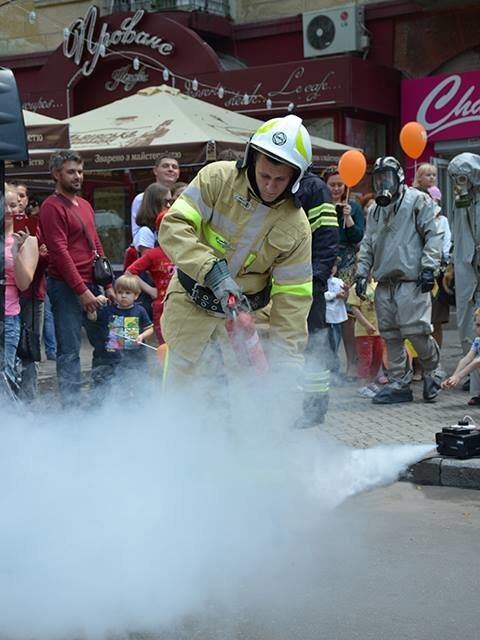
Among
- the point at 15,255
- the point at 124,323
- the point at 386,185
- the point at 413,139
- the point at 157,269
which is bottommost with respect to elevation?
the point at 124,323

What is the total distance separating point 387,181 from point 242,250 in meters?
3.56

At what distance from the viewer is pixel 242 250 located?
14.8 feet

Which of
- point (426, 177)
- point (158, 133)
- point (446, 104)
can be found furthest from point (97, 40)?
point (426, 177)

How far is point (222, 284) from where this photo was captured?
13.7 ft

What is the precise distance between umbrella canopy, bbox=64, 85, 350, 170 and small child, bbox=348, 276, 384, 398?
2376 millimetres

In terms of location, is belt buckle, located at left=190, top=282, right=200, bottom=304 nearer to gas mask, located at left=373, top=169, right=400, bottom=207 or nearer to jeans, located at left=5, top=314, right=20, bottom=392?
jeans, located at left=5, top=314, right=20, bottom=392

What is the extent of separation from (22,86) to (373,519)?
15.6 m

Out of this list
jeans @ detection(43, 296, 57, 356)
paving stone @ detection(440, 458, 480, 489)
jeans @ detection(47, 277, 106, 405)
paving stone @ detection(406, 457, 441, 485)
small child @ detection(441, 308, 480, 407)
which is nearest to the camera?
paving stone @ detection(440, 458, 480, 489)

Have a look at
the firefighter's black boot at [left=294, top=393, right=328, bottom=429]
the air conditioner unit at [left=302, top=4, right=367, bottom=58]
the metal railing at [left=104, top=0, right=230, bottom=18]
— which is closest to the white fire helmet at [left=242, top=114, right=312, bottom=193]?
the firefighter's black boot at [left=294, top=393, right=328, bottom=429]

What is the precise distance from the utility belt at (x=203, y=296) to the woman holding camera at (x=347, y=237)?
4211 millimetres

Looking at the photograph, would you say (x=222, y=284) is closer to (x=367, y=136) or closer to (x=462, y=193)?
(x=462, y=193)

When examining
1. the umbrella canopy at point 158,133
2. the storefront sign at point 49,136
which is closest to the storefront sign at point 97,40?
the umbrella canopy at point 158,133

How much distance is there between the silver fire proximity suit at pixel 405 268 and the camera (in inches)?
310

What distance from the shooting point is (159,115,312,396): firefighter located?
4.29 m
